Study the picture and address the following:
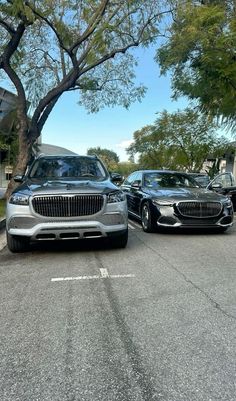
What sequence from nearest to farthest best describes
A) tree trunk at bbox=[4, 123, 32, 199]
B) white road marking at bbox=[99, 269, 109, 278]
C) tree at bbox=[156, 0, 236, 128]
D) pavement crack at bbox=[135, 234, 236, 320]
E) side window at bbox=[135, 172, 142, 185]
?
pavement crack at bbox=[135, 234, 236, 320] → white road marking at bbox=[99, 269, 109, 278] → side window at bbox=[135, 172, 142, 185] → tree at bbox=[156, 0, 236, 128] → tree trunk at bbox=[4, 123, 32, 199]

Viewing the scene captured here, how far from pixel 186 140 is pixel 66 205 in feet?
127

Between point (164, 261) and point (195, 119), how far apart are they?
38839 mm

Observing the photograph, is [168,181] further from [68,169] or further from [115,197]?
[115,197]

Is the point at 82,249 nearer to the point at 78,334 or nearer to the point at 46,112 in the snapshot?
the point at 78,334

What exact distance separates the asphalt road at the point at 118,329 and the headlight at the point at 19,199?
0.91 metres

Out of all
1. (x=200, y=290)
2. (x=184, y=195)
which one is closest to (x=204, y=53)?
(x=184, y=195)

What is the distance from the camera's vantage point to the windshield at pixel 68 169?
27.0ft

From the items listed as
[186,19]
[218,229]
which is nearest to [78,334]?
[218,229]

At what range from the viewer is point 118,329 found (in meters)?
Result: 3.80

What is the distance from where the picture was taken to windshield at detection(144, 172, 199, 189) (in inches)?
418

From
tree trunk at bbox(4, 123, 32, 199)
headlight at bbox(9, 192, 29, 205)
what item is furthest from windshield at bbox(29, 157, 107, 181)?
tree trunk at bbox(4, 123, 32, 199)

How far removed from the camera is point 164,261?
6.62 m

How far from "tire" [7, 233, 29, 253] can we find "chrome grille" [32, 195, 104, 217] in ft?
1.93

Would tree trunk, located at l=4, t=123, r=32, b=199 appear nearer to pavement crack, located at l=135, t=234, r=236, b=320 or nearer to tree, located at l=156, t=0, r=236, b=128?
tree, located at l=156, t=0, r=236, b=128
